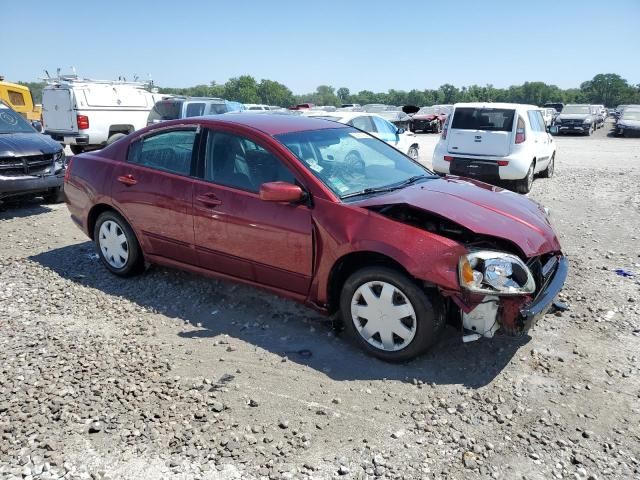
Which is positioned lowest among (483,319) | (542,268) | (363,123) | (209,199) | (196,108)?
(483,319)

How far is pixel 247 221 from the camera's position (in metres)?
4.06

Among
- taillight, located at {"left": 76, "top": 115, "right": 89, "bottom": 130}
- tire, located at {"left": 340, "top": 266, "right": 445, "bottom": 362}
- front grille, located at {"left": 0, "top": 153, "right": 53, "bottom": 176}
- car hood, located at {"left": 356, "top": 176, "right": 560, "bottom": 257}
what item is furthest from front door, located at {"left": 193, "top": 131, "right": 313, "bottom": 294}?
taillight, located at {"left": 76, "top": 115, "right": 89, "bottom": 130}

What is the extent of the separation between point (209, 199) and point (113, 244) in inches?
60.2

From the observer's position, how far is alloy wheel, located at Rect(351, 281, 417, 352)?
3.47 metres

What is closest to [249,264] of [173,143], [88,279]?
[173,143]

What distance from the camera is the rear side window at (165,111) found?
560 inches

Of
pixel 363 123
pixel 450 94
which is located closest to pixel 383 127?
pixel 363 123

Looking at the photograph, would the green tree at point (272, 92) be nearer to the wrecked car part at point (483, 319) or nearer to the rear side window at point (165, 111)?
the rear side window at point (165, 111)

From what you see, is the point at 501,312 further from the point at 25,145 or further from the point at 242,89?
the point at 242,89

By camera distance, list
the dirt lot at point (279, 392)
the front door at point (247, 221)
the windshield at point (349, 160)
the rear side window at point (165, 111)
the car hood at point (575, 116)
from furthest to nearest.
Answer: the car hood at point (575, 116), the rear side window at point (165, 111), the windshield at point (349, 160), the front door at point (247, 221), the dirt lot at point (279, 392)

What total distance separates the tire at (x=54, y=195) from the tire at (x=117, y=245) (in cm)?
387

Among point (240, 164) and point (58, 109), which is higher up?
point (58, 109)

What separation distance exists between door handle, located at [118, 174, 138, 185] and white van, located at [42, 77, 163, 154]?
987 centimetres

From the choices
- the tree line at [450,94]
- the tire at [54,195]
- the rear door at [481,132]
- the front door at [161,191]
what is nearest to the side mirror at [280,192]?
the front door at [161,191]
